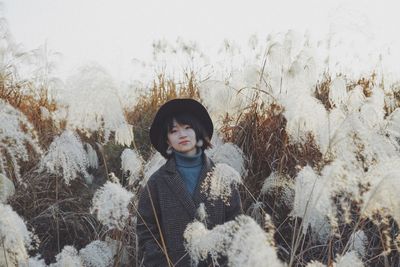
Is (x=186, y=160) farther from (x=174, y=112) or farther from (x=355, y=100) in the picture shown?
(x=355, y=100)

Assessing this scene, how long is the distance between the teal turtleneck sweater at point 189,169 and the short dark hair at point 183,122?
0.15 meters

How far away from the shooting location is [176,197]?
267 centimetres

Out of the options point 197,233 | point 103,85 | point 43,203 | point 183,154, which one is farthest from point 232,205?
point 43,203

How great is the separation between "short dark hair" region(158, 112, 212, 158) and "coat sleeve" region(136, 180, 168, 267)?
0.25 metres

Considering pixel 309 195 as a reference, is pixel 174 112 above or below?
above

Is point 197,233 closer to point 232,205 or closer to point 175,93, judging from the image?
point 232,205

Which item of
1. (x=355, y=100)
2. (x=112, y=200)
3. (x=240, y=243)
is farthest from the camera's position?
(x=355, y=100)

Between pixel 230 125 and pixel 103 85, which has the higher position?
pixel 103 85

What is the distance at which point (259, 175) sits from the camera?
3658mm

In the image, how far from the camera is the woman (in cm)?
264

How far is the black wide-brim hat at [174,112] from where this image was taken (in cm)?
281

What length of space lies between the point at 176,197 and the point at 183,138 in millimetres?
301

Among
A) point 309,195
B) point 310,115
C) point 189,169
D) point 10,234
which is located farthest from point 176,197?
point 10,234

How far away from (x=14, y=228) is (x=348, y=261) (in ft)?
3.58
